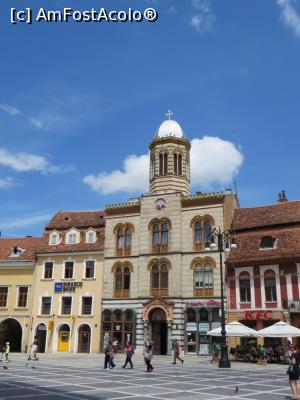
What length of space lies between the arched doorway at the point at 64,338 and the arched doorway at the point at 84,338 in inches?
45.6

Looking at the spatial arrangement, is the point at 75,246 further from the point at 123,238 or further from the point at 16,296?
the point at 16,296

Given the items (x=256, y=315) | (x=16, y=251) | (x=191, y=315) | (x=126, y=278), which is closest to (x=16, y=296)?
(x=16, y=251)

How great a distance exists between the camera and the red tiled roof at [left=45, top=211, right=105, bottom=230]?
46531 millimetres

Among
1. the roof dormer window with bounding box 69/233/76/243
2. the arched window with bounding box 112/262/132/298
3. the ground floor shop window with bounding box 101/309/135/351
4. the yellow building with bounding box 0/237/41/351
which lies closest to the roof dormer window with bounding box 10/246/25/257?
the yellow building with bounding box 0/237/41/351

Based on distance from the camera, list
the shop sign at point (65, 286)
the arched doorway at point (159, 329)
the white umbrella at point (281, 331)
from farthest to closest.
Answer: the shop sign at point (65, 286) → the arched doorway at point (159, 329) → the white umbrella at point (281, 331)

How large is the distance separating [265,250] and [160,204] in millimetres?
11016

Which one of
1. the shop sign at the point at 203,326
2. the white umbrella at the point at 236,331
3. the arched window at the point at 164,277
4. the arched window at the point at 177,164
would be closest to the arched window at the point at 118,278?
the arched window at the point at 164,277

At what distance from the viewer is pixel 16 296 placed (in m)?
45.1

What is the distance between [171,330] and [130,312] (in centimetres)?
449

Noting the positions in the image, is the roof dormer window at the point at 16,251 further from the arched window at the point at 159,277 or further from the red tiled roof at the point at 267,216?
the red tiled roof at the point at 267,216

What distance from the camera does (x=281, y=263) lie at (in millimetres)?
36125

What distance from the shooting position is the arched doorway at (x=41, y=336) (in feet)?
143

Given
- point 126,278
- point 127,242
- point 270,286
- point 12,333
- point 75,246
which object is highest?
point 127,242

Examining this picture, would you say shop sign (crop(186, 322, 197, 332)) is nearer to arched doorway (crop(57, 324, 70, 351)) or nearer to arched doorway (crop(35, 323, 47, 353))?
arched doorway (crop(57, 324, 70, 351))
